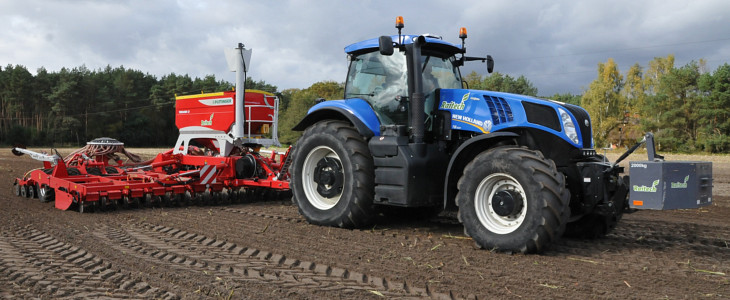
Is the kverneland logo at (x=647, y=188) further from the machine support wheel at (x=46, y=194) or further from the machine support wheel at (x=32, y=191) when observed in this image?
the machine support wheel at (x=32, y=191)

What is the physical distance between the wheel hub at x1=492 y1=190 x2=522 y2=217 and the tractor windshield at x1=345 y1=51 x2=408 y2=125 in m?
1.62

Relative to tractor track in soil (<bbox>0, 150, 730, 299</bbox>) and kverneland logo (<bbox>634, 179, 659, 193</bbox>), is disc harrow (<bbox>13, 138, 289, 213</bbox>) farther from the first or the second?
kverneland logo (<bbox>634, 179, 659, 193</bbox>)

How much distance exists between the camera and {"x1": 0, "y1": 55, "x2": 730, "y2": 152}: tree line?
40.8m

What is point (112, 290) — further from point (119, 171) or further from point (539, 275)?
point (119, 171)

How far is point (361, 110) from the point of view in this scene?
661 cm

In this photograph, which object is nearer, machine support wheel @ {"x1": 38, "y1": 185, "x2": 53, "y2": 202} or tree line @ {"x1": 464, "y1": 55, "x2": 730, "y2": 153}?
machine support wheel @ {"x1": 38, "y1": 185, "x2": 53, "y2": 202}

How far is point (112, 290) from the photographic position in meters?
3.98

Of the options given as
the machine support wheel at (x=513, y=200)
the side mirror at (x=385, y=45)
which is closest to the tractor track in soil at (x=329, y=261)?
the machine support wheel at (x=513, y=200)

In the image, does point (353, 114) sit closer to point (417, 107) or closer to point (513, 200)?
point (417, 107)

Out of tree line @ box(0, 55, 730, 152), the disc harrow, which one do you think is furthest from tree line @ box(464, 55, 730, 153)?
the disc harrow

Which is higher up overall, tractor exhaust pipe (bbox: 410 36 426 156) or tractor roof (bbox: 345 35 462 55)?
tractor roof (bbox: 345 35 462 55)

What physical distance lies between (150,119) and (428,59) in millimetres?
62646

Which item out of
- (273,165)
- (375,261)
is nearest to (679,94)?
(273,165)

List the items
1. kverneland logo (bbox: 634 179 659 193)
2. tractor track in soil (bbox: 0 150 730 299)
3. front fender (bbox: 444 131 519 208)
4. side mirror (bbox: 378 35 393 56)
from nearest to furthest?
tractor track in soil (bbox: 0 150 730 299) < kverneland logo (bbox: 634 179 659 193) < front fender (bbox: 444 131 519 208) < side mirror (bbox: 378 35 393 56)
